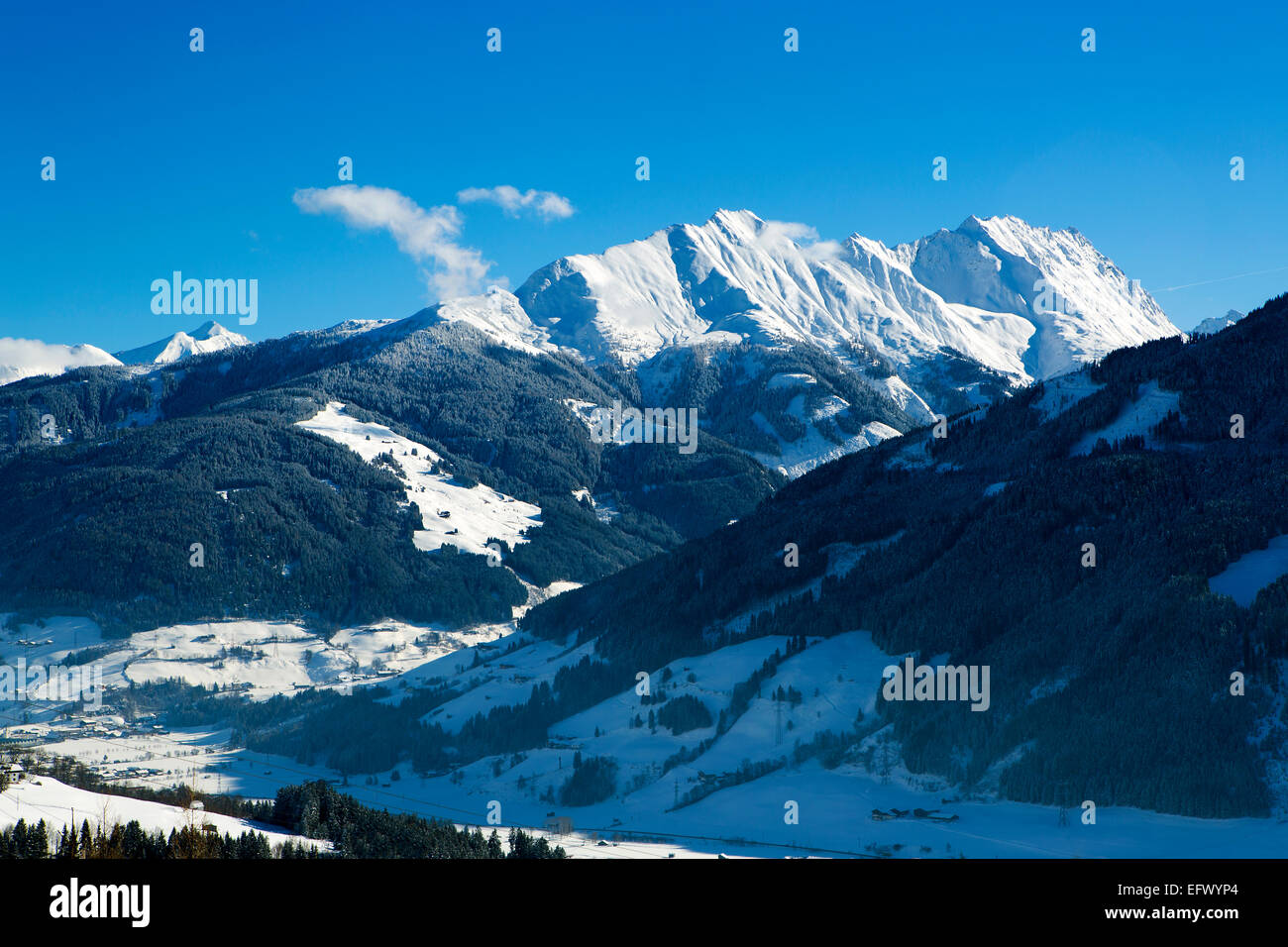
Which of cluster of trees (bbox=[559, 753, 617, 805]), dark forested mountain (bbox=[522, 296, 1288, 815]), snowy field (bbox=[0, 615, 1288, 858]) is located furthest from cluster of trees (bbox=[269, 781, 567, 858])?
dark forested mountain (bbox=[522, 296, 1288, 815])

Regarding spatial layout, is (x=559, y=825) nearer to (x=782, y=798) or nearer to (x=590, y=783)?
(x=590, y=783)

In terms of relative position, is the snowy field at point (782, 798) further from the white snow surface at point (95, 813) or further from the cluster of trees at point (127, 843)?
the cluster of trees at point (127, 843)

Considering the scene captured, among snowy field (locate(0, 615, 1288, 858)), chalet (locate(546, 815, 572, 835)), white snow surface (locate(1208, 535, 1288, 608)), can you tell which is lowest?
chalet (locate(546, 815, 572, 835))

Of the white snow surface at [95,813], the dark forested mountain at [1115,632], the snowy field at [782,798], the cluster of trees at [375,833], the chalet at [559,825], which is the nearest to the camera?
the white snow surface at [95,813]

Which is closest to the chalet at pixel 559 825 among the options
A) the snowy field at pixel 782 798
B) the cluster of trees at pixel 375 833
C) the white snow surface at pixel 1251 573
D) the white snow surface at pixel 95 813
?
the snowy field at pixel 782 798

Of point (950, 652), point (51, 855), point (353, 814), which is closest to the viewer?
point (51, 855)

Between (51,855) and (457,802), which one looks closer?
(51,855)

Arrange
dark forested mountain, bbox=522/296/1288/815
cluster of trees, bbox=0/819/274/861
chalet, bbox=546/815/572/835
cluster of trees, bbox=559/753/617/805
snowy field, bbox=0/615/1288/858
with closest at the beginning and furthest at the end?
cluster of trees, bbox=0/819/274/861 → snowy field, bbox=0/615/1288/858 → dark forested mountain, bbox=522/296/1288/815 → chalet, bbox=546/815/572/835 → cluster of trees, bbox=559/753/617/805

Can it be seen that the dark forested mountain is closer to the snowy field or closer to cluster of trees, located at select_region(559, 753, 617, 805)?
the snowy field

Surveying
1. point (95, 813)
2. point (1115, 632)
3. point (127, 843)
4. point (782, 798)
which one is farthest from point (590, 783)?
point (127, 843)
